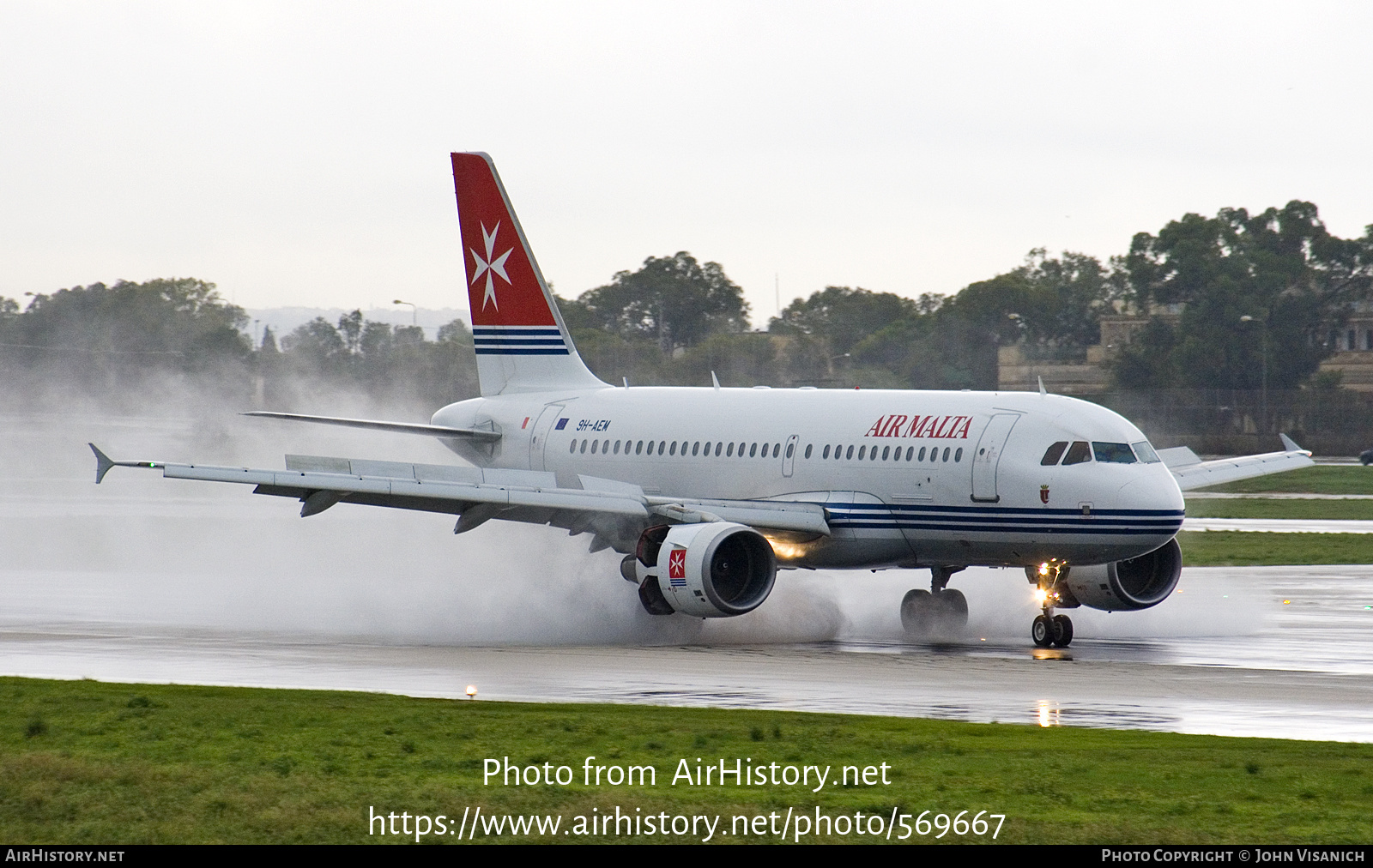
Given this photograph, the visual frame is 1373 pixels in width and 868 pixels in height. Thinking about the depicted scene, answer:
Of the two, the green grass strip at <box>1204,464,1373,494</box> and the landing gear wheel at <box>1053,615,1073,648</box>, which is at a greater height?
the landing gear wheel at <box>1053,615,1073,648</box>

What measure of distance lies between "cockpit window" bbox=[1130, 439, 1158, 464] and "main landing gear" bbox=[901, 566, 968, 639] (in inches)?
153

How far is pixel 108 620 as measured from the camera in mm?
31125

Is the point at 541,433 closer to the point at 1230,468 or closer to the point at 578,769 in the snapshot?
the point at 1230,468

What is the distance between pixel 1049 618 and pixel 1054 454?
7.91 feet

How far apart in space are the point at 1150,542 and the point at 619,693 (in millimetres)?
9638

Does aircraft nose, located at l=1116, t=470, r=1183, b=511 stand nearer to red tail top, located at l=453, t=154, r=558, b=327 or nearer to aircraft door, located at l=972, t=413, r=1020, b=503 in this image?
aircraft door, located at l=972, t=413, r=1020, b=503

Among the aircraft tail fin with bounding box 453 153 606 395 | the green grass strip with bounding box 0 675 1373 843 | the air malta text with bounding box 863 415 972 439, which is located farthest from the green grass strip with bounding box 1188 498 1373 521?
the green grass strip with bounding box 0 675 1373 843

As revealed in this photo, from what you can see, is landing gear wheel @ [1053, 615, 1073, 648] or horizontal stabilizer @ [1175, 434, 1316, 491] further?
horizontal stabilizer @ [1175, 434, 1316, 491]

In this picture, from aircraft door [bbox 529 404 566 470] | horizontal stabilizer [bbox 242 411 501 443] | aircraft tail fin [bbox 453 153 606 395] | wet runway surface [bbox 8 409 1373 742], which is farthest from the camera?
aircraft tail fin [bbox 453 153 606 395]

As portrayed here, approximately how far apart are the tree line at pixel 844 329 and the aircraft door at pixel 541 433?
93.1ft

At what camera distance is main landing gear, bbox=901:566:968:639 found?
31.2 m

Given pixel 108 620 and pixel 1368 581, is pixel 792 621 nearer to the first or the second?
pixel 108 620

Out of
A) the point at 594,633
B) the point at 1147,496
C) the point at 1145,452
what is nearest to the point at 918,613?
the point at 1145,452
